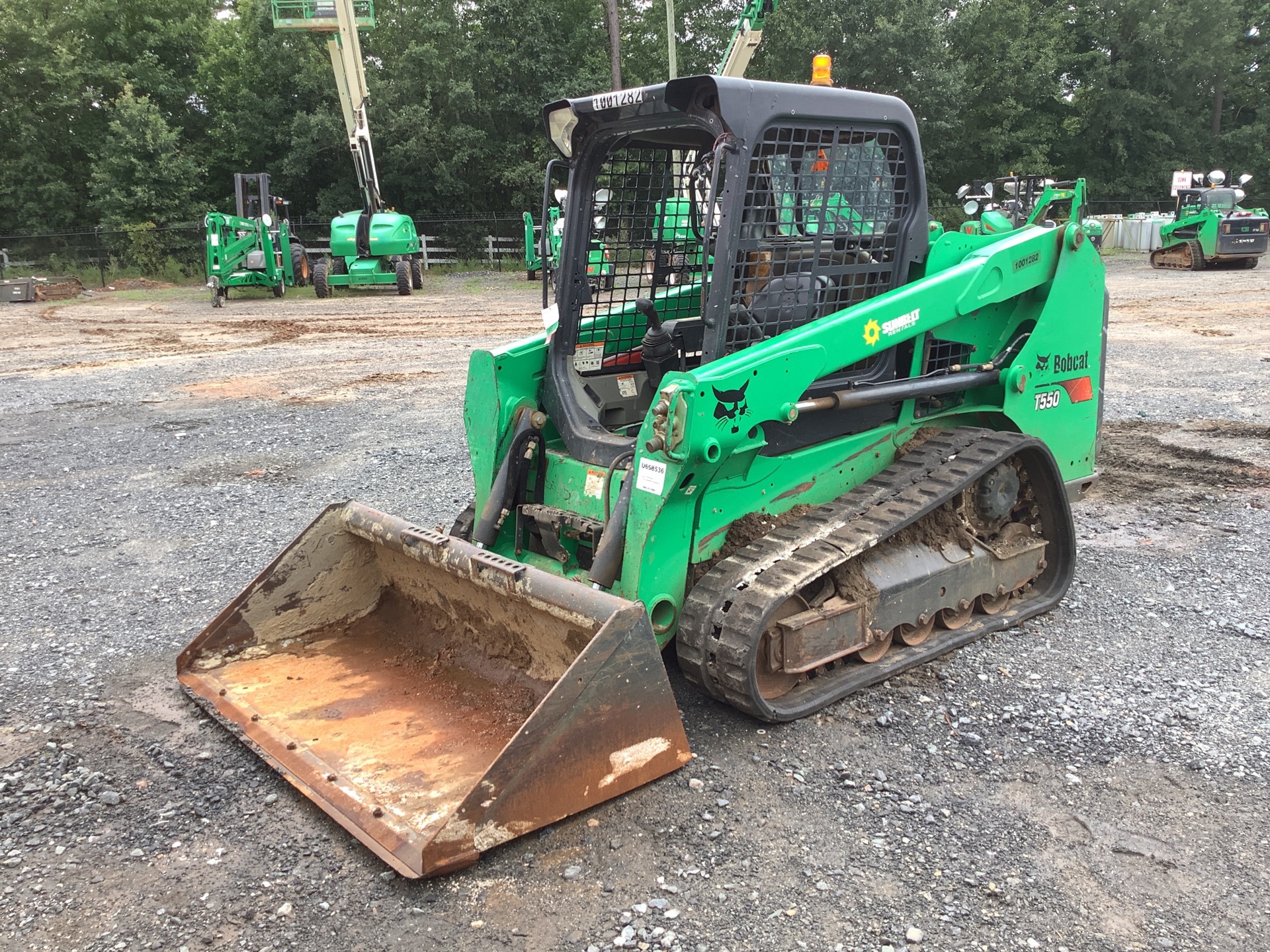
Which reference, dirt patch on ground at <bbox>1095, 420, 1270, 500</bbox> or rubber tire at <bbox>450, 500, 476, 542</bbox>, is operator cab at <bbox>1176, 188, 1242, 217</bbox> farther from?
rubber tire at <bbox>450, 500, 476, 542</bbox>

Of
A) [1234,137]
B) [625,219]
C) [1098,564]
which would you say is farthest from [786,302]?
[1234,137]

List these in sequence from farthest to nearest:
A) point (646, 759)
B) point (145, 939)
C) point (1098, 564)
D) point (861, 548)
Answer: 1. point (1098, 564)
2. point (861, 548)
3. point (646, 759)
4. point (145, 939)

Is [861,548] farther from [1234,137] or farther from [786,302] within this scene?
[1234,137]

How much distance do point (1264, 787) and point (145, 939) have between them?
3.29m

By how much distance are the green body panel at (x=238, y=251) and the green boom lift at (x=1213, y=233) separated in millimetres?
20317

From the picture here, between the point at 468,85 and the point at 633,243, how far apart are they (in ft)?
96.3

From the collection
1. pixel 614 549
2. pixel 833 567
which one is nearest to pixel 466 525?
pixel 614 549

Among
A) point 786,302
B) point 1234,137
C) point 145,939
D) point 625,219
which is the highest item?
point 1234,137

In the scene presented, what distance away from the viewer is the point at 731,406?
3529 millimetres

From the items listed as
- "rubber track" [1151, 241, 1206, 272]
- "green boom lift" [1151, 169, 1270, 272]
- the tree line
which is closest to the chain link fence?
the tree line

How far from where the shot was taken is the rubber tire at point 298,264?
2350 cm

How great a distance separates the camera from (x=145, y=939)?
2.61 metres

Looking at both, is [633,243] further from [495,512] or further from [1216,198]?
[1216,198]

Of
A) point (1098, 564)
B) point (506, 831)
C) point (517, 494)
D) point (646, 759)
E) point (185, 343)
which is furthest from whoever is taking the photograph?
point (185, 343)
